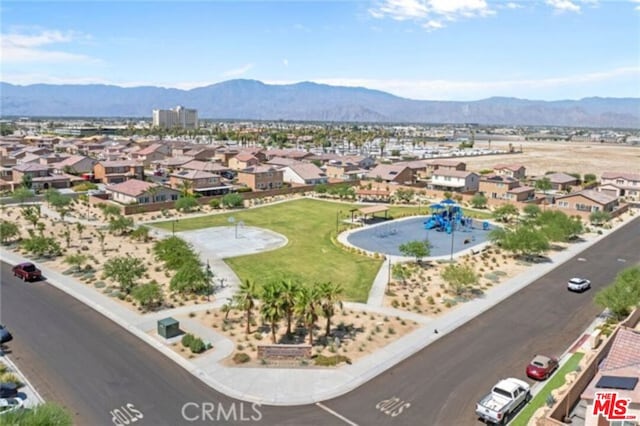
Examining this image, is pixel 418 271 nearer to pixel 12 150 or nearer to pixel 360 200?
pixel 360 200

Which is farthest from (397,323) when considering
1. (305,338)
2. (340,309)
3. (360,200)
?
(360,200)

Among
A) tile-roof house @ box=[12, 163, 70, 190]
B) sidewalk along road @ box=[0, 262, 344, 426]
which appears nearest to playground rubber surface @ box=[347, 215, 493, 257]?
sidewalk along road @ box=[0, 262, 344, 426]

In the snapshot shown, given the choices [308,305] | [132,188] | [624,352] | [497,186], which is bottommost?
[308,305]

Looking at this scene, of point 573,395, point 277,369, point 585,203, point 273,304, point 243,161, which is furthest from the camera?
point 243,161

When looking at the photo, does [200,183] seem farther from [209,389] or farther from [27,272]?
[209,389]

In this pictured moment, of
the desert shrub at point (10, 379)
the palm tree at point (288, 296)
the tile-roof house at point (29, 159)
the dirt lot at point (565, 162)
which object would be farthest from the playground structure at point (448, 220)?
the tile-roof house at point (29, 159)

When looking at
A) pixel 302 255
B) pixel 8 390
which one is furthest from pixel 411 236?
pixel 8 390
